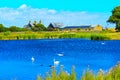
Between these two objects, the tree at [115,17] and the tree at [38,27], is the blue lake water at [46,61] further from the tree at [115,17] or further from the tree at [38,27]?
the tree at [38,27]

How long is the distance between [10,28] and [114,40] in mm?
70671

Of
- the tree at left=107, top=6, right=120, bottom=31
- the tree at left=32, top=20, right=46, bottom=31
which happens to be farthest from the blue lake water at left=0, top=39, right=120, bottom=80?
the tree at left=32, top=20, right=46, bottom=31

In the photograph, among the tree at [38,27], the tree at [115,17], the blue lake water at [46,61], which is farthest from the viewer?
the tree at [38,27]

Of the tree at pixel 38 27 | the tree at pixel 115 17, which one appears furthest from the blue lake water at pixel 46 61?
the tree at pixel 38 27

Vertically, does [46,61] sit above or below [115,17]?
below

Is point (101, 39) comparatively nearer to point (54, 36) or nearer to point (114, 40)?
point (114, 40)

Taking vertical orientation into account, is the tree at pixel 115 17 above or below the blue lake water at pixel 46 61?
above

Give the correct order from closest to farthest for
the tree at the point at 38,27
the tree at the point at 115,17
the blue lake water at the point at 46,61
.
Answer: the blue lake water at the point at 46,61, the tree at the point at 115,17, the tree at the point at 38,27

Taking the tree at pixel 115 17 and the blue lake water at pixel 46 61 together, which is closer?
the blue lake water at pixel 46 61

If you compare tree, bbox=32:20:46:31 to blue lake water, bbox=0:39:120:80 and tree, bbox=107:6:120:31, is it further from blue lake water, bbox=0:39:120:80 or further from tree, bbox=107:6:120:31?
blue lake water, bbox=0:39:120:80

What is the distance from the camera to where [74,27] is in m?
184

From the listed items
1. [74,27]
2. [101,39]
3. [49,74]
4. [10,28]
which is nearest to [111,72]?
[49,74]

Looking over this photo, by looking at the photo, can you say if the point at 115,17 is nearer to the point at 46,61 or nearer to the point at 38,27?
the point at 38,27

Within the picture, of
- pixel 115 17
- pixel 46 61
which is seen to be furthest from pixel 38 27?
pixel 46 61
